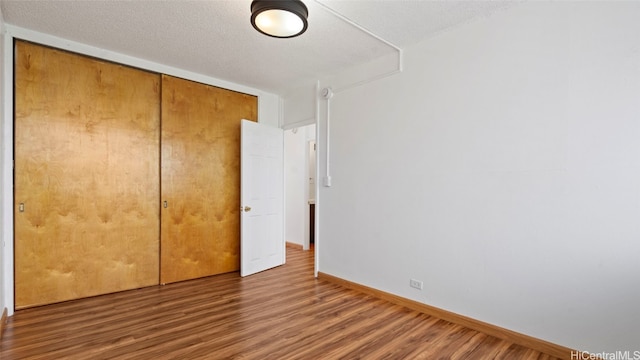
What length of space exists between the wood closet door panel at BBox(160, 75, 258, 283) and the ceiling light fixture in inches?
81.0

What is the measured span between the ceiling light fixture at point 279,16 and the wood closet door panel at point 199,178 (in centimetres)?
206

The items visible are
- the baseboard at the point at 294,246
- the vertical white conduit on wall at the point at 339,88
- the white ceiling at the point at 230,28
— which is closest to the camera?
the white ceiling at the point at 230,28

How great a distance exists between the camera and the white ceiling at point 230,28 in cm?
254

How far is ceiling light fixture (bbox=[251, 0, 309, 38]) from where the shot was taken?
87.7 inches

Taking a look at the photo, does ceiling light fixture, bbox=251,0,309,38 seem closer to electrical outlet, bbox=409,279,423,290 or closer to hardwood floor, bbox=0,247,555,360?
hardwood floor, bbox=0,247,555,360

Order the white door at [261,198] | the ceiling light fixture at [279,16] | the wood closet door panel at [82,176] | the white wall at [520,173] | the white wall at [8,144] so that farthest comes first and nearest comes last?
1. the white door at [261,198]
2. the wood closet door panel at [82,176]
3. the white wall at [8,144]
4. the ceiling light fixture at [279,16]
5. the white wall at [520,173]

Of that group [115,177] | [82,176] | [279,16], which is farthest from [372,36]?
[82,176]

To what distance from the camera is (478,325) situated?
267 cm

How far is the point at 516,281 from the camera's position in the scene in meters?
2.49

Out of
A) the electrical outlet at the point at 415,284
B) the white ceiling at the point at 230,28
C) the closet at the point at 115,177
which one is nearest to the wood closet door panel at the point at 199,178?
the closet at the point at 115,177

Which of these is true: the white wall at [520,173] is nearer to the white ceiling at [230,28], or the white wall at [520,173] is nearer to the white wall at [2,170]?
the white ceiling at [230,28]

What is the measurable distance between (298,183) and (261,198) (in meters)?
1.85

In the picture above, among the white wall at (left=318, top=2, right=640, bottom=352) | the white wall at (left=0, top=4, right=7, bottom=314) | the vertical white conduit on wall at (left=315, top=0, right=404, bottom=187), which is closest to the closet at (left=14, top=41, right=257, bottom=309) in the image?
the white wall at (left=0, top=4, right=7, bottom=314)

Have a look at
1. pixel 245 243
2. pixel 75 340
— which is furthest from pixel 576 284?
pixel 75 340
